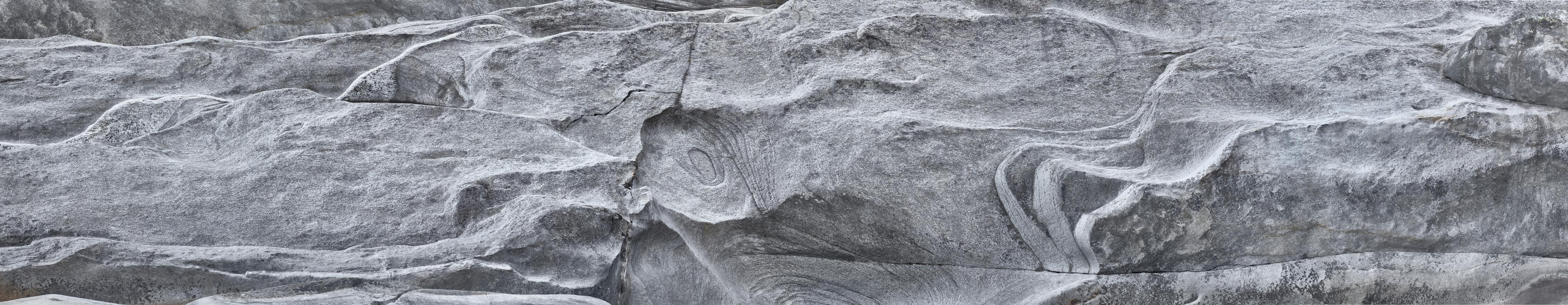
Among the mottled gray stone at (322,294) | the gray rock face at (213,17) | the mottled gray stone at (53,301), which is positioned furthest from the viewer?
the gray rock face at (213,17)

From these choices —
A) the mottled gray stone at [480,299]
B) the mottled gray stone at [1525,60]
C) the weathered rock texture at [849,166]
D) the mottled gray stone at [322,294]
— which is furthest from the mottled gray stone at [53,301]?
the mottled gray stone at [1525,60]

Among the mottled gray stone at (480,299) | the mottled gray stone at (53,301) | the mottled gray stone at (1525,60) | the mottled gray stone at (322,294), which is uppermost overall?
the mottled gray stone at (1525,60)

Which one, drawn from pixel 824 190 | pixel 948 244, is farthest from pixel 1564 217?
pixel 824 190

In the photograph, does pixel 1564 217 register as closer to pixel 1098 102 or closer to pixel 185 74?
pixel 1098 102

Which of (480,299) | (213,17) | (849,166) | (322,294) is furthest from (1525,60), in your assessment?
(213,17)

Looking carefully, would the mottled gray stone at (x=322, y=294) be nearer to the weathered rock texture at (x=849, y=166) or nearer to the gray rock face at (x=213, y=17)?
the weathered rock texture at (x=849, y=166)

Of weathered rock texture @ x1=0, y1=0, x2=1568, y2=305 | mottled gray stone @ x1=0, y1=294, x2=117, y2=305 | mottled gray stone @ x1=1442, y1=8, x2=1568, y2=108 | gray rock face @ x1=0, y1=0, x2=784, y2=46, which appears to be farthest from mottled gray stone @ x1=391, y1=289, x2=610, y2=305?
mottled gray stone @ x1=1442, y1=8, x2=1568, y2=108

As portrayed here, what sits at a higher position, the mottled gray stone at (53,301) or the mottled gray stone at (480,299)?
the mottled gray stone at (53,301)

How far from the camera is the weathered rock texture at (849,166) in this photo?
262 cm

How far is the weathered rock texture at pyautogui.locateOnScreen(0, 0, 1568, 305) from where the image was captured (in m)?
2.62

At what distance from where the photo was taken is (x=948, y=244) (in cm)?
277

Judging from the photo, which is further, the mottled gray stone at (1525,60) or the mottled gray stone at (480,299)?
the mottled gray stone at (1525,60)

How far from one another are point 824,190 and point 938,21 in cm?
78

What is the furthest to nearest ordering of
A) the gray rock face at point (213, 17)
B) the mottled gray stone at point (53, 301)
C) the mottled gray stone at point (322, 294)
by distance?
the gray rock face at point (213, 17), the mottled gray stone at point (322, 294), the mottled gray stone at point (53, 301)
